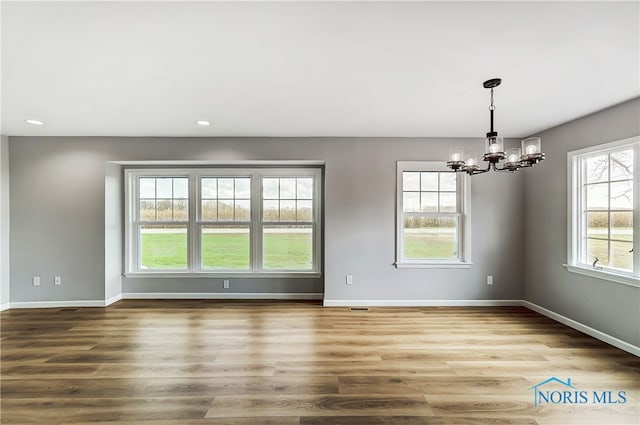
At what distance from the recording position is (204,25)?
5.60ft

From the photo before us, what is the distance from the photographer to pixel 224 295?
184 inches

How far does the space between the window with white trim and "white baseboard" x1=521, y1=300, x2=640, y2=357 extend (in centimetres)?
62

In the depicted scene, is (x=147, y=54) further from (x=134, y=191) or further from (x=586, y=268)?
(x=586, y=268)

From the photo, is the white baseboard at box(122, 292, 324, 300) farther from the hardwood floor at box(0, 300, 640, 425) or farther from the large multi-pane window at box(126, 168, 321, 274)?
the hardwood floor at box(0, 300, 640, 425)

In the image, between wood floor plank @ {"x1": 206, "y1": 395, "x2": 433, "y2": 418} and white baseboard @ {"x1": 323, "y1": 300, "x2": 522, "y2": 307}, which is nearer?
wood floor plank @ {"x1": 206, "y1": 395, "x2": 433, "y2": 418}

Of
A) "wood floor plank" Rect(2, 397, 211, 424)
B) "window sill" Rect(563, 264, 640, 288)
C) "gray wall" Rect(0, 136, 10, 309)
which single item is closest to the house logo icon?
"window sill" Rect(563, 264, 640, 288)

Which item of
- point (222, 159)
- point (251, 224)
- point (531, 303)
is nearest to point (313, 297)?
point (251, 224)

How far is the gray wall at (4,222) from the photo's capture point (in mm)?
4066

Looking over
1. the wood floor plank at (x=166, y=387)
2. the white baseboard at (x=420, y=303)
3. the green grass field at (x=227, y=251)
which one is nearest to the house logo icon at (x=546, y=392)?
the wood floor plank at (x=166, y=387)

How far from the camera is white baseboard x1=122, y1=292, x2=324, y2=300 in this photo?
4652 millimetres

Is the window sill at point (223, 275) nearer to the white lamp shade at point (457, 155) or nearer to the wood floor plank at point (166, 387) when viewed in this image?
the wood floor plank at point (166, 387)

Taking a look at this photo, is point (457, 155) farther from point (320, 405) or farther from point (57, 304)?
point (57, 304)
